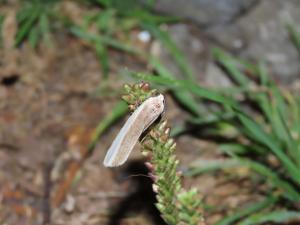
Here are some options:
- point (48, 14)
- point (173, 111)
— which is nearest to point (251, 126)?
point (173, 111)

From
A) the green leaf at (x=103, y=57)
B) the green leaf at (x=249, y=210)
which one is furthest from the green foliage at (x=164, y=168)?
the green leaf at (x=103, y=57)

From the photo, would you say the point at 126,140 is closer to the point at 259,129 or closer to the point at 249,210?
the point at 259,129

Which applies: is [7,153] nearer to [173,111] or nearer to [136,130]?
[173,111]

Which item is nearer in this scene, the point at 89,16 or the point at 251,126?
the point at 251,126

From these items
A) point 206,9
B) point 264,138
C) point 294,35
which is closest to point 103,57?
point 206,9

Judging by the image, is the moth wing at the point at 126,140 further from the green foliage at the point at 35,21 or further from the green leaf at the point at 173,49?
the green foliage at the point at 35,21

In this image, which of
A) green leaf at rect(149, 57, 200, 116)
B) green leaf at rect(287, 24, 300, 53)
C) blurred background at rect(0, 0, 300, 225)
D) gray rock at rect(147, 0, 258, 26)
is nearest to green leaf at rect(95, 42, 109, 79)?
blurred background at rect(0, 0, 300, 225)

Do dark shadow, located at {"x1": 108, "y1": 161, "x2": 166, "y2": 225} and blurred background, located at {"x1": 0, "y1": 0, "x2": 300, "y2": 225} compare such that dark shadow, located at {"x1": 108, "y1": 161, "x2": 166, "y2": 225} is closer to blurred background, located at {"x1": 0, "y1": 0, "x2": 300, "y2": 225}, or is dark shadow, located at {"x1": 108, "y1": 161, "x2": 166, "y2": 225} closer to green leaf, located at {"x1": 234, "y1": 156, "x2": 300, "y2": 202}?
blurred background, located at {"x1": 0, "y1": 0, "x2": 300, "y2": 225}
